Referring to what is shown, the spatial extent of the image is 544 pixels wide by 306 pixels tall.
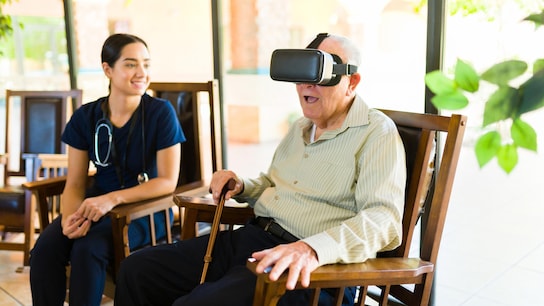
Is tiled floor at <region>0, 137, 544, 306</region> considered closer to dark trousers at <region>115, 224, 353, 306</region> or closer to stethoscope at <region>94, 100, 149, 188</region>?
dark trousers at <region>115, 224, 353, 306</region>

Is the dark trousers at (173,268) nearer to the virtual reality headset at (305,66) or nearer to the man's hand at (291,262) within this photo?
the man's hand at (291,262)

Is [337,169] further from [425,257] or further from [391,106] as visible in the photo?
[391,106]

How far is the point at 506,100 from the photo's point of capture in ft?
1.74

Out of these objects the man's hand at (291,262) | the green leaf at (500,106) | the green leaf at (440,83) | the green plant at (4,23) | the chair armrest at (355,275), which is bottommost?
the chair armrest at (355,275)

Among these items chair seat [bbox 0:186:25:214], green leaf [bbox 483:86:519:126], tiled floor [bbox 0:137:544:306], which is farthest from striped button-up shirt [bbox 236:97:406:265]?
chair seat [bbox 0:186:25:214]

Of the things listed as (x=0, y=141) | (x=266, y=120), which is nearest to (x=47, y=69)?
(x=0, y=141)

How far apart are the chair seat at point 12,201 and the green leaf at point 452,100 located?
2.93m

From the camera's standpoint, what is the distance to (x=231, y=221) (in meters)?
2.15

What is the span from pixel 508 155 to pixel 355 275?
95 centimetres

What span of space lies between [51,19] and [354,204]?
3455 mm

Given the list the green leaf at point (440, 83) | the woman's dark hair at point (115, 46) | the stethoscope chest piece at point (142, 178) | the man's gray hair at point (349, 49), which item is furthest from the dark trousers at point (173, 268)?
the green leaf at point (440, 83)

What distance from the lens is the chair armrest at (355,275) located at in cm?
139

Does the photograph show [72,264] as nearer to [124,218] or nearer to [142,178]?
[124,218]

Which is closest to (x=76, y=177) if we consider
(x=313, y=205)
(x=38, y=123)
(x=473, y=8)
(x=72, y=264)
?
(x=72, y=264)
